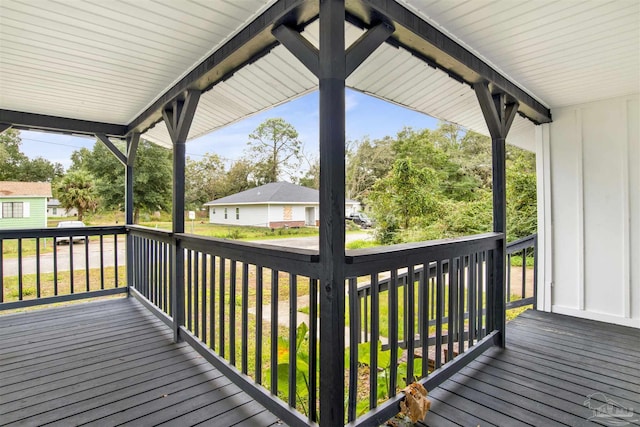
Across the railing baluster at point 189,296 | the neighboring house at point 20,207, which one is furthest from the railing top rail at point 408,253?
the neighboring house at point 20,207

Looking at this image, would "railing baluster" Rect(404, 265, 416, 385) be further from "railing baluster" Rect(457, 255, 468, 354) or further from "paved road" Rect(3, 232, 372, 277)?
"paved road" Rect(3, 232, 372, 277)

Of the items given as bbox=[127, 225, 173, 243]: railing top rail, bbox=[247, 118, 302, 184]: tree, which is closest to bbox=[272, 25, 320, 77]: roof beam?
bbox=[127, 225, 173, 243]: railing top rail

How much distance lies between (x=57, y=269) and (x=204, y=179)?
1044cm

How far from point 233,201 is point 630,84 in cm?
1214

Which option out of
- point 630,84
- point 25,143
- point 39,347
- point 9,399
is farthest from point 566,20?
point 25,143

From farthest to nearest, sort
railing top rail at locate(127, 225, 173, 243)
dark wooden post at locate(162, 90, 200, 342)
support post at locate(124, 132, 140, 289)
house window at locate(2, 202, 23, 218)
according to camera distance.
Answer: house window at locate(2, 202, 23, 218)
support post at locate(124, 132, 140, 289)
railing top rail at locate(127, 225, 173, 243)
dark wooden post at locate(162, 90, 200, 342)

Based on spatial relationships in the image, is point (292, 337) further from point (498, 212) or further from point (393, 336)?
point (498, 212)

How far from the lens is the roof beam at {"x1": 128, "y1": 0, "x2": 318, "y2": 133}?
1743 mm

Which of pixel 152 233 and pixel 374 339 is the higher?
pixel 152 233

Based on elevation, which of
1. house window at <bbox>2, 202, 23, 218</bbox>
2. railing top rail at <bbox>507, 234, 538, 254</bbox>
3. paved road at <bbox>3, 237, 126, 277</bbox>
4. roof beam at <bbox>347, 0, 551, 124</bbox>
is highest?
roof beam at <bbox>347, 0, 551, 124</bbox>

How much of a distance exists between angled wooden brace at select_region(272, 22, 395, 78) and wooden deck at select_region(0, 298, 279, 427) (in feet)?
6.70

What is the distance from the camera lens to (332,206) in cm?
157

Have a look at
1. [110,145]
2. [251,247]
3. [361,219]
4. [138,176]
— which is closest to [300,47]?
[251,247]

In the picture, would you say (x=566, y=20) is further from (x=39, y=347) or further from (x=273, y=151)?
(x=273, y=151)
